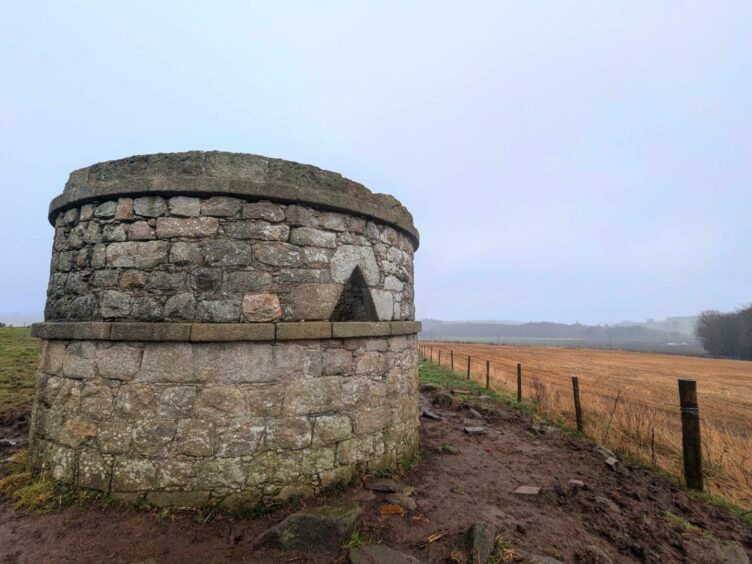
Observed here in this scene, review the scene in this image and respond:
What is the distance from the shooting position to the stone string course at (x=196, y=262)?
3768 mm

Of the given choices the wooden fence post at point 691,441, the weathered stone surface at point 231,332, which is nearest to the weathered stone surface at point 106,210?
the weathered stone surface at point 231,332

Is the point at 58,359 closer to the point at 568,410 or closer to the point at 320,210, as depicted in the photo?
the point at 320,210

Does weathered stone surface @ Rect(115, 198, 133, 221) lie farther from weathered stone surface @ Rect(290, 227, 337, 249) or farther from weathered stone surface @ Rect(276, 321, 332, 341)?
weathered stone surface @ Rect(276, 321, 332, 341)

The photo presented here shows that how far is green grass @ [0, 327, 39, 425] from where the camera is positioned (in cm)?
689

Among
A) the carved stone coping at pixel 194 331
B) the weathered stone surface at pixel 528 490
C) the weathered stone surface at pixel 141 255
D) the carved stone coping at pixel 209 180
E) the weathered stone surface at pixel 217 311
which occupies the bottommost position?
the weathered stone surface at pixel 528 490

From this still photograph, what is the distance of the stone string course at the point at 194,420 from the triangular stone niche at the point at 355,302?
1.31 ft

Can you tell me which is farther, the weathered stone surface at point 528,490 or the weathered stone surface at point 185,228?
the weathered stone surface at point 528,490

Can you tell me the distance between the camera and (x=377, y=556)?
9.94ft

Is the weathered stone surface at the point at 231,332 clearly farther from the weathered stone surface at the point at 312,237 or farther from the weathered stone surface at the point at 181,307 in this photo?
the weathered stone surface at the point at 312,237

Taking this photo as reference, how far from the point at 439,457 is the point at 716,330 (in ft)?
232

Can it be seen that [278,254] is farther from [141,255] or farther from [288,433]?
[288,433]

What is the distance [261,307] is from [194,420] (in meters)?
1.21

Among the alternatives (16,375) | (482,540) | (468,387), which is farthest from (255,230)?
(468,387)

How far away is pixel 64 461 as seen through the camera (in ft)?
12.3
